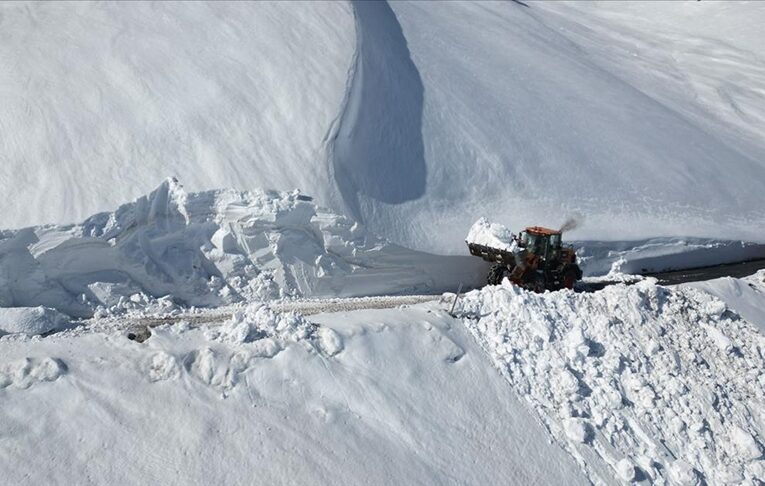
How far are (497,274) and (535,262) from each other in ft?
2.41

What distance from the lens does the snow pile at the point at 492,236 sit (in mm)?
13714

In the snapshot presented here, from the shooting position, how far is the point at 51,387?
905 centimetres

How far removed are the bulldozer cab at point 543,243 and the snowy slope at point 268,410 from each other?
3.34m

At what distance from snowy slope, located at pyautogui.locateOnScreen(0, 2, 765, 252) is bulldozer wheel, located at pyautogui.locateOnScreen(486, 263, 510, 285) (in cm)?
115

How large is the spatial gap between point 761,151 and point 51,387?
19.1m

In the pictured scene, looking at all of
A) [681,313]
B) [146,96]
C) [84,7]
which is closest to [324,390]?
[681,313]

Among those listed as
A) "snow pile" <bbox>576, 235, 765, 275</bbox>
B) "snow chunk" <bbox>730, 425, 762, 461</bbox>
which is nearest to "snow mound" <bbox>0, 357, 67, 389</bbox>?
"snow chunk" <bbox>730, 425, 762, 461</bbox>

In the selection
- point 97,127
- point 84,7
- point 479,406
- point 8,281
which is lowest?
point 479,406

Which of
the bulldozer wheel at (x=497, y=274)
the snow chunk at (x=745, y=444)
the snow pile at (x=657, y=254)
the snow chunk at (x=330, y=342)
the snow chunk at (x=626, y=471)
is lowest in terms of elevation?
the snow pile at (x=657, y=254)

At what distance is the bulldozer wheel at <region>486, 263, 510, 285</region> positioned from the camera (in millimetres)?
13703

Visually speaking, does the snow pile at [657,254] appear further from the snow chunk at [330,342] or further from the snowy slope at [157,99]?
the snow chunk at [330,342]

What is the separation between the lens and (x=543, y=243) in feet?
45.0

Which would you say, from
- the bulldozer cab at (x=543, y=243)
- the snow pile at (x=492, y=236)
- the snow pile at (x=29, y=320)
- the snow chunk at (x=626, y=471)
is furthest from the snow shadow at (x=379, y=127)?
the snow chunk at (x=626, y=471)

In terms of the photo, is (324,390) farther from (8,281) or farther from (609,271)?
(609,271)
